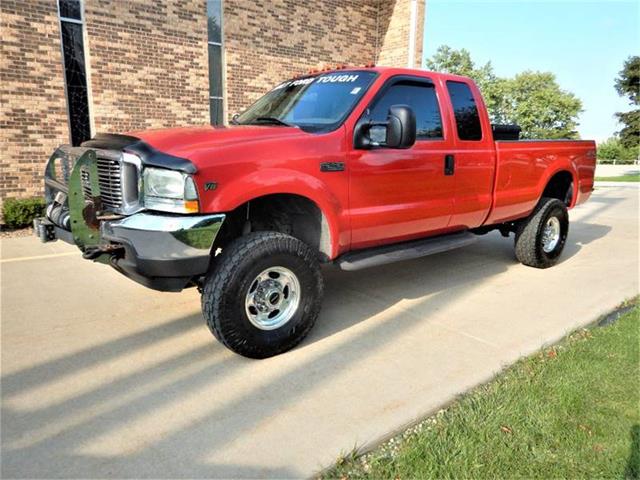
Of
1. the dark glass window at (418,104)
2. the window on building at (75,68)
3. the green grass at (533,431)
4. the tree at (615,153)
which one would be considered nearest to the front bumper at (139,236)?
the green grass at (533,431)

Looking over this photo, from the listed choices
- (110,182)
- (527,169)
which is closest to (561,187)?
(527,169)

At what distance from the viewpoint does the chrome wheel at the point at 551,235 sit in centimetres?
606

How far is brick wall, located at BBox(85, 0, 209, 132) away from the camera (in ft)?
28.1

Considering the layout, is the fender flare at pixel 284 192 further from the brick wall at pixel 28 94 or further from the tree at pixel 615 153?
the tree at pixel 615 153

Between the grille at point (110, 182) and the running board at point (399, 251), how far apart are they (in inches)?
67.6

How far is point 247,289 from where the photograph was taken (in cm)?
315

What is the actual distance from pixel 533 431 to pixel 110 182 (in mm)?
3004

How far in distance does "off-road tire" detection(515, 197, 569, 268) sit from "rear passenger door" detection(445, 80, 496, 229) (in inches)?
41.8

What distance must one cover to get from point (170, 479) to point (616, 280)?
5.35m

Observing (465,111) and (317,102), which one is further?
(465,111)

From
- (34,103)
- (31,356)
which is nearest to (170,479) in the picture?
(31,356)

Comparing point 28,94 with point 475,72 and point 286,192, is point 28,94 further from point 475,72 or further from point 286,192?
point 475,72

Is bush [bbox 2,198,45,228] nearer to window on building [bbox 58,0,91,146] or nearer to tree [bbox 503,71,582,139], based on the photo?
window on building [bbox 58,0,91,146]

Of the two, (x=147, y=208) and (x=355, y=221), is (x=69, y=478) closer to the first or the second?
(x=147, y=208)
